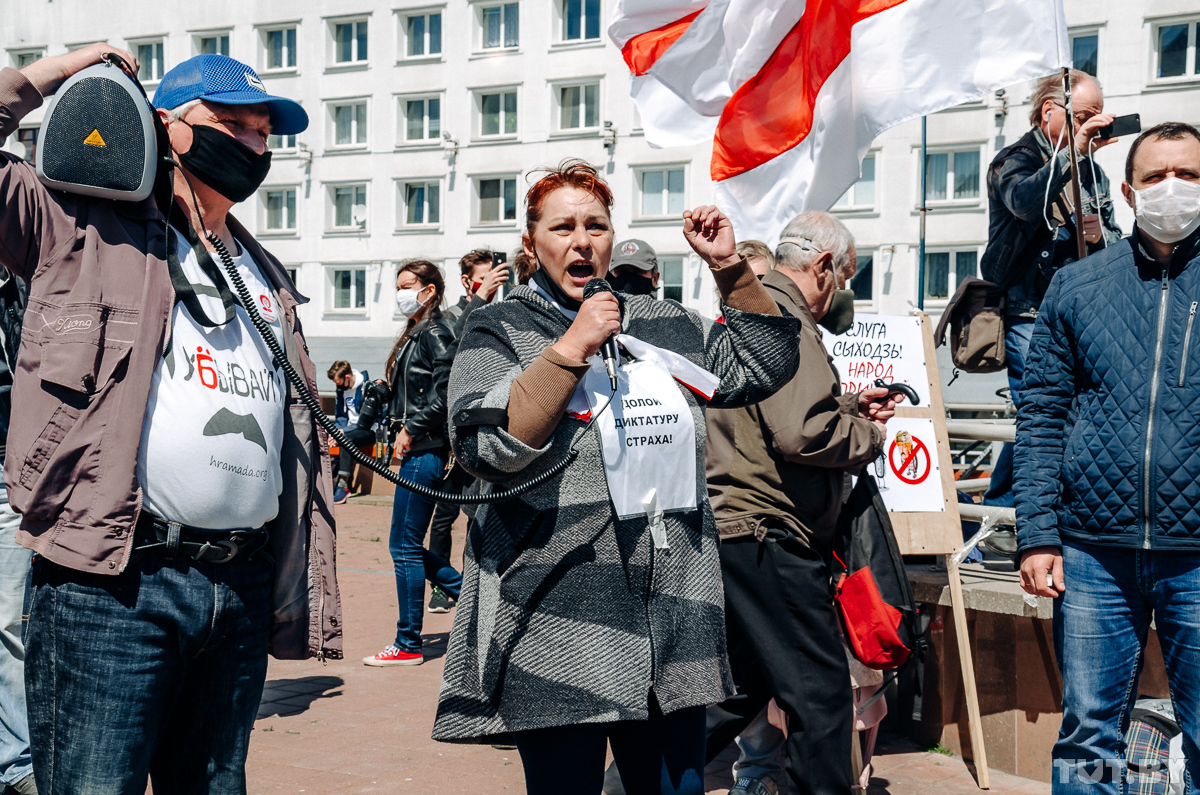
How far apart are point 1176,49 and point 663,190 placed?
14.5 m

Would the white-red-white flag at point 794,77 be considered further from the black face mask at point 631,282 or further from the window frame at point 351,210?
the window frame at point 351,210

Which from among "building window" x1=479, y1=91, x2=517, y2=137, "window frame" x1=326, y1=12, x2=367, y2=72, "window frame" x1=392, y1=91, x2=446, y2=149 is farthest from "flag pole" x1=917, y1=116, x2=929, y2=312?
"window frame" x1=326, y1=12, x2=367, y2=72

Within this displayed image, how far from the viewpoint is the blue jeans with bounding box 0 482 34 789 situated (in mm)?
4285

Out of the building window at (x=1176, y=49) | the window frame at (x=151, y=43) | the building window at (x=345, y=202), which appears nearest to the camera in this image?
the building window at (x=1176, y=49)

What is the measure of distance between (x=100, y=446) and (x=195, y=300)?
0.38m

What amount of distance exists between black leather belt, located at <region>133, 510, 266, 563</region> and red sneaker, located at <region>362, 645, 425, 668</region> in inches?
181

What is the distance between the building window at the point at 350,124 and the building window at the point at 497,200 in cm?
479

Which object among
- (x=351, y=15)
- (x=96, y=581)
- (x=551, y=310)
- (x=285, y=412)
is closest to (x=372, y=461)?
(x=285, y=412)

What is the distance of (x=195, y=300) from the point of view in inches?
100

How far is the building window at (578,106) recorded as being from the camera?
3694 centimetres

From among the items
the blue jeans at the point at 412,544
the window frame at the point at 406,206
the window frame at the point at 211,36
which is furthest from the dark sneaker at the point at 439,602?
the window frame at the point at 211,36

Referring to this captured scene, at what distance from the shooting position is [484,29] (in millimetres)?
38781

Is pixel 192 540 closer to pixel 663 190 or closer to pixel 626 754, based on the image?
pixel 626 754

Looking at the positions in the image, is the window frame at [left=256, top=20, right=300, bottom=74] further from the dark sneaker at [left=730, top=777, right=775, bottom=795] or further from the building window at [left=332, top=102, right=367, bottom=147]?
the dark sneaker at [left=730, top=777, right=775, bottom=795]
